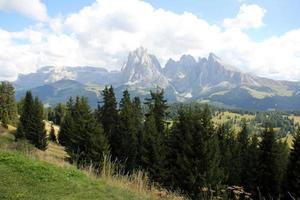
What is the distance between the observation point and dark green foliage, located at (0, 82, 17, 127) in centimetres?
9019

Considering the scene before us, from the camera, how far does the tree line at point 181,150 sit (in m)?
38.9

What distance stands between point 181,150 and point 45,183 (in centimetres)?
3607

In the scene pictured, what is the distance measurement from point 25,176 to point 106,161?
360cm

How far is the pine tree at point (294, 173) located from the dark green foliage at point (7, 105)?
68730mm

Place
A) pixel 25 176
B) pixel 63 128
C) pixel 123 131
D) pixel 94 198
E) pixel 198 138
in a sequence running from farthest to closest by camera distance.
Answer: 1. pixel 63 128
2. pixel 123 131
3. pixel 198 138
4. pixel 25 176
5. pixel 94 198

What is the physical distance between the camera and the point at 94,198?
8055mm

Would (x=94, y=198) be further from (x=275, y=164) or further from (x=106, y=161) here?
(x=275, y=164)

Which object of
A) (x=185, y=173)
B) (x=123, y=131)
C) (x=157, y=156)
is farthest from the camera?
(x=123, y=131)

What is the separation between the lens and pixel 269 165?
1946 inches

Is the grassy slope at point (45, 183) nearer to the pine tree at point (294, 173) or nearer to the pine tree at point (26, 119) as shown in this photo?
the pine tree at point (294, 173)

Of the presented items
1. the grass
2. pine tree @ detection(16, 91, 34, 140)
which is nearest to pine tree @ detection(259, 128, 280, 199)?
the grass

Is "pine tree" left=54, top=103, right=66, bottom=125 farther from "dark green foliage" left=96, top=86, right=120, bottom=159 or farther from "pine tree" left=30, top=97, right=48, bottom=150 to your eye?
"dark green foliage" left=96, top=86, right=120, bottom=159

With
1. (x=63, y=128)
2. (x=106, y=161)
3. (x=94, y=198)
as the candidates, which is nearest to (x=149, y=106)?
(x=63, y=128)

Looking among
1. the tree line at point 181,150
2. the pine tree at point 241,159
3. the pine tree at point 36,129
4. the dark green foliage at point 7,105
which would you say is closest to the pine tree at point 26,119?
the pine tree at point 36,129
